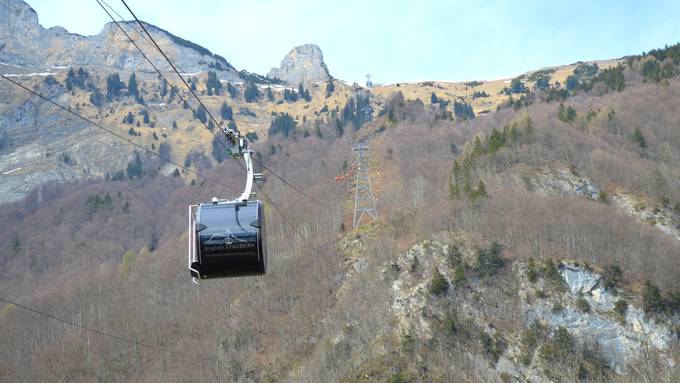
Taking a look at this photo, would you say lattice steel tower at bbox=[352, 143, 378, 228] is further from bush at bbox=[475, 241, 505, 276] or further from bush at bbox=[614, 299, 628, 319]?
bush at bbox=[614, 299, 628, 319]

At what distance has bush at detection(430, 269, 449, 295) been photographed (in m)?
58.8

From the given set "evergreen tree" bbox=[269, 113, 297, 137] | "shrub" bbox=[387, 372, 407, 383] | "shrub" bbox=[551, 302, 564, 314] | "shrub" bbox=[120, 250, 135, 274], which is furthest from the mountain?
"evergreen tree" bbox=[269, 113, 297, 137]

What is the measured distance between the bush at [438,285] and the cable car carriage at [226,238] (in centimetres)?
4392

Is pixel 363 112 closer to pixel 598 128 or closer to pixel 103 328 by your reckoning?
pixel 598 128

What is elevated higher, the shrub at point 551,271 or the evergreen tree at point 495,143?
the evergreen tree at point 495,143

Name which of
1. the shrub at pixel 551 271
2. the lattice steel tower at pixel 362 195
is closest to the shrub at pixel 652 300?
the shrub at pixel 551 271

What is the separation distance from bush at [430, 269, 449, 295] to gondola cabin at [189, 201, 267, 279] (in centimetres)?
4396

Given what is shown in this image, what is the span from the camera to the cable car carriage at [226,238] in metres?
16.4

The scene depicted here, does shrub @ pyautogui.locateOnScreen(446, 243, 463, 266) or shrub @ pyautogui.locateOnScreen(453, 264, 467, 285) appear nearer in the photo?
shrub @ pyautogui.locateOnScreen(453, 264, 467, 285)

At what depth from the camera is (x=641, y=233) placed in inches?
2458

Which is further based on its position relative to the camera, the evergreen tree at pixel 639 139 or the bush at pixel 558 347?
the evergreen tree at pixel 639 139

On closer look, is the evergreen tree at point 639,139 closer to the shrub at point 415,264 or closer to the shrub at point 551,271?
the shrub at point 551,271

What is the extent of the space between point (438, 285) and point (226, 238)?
44833 millimetres

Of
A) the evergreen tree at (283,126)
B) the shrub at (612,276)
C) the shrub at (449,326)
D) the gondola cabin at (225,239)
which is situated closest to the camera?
the gondola cabin at (225,239)
